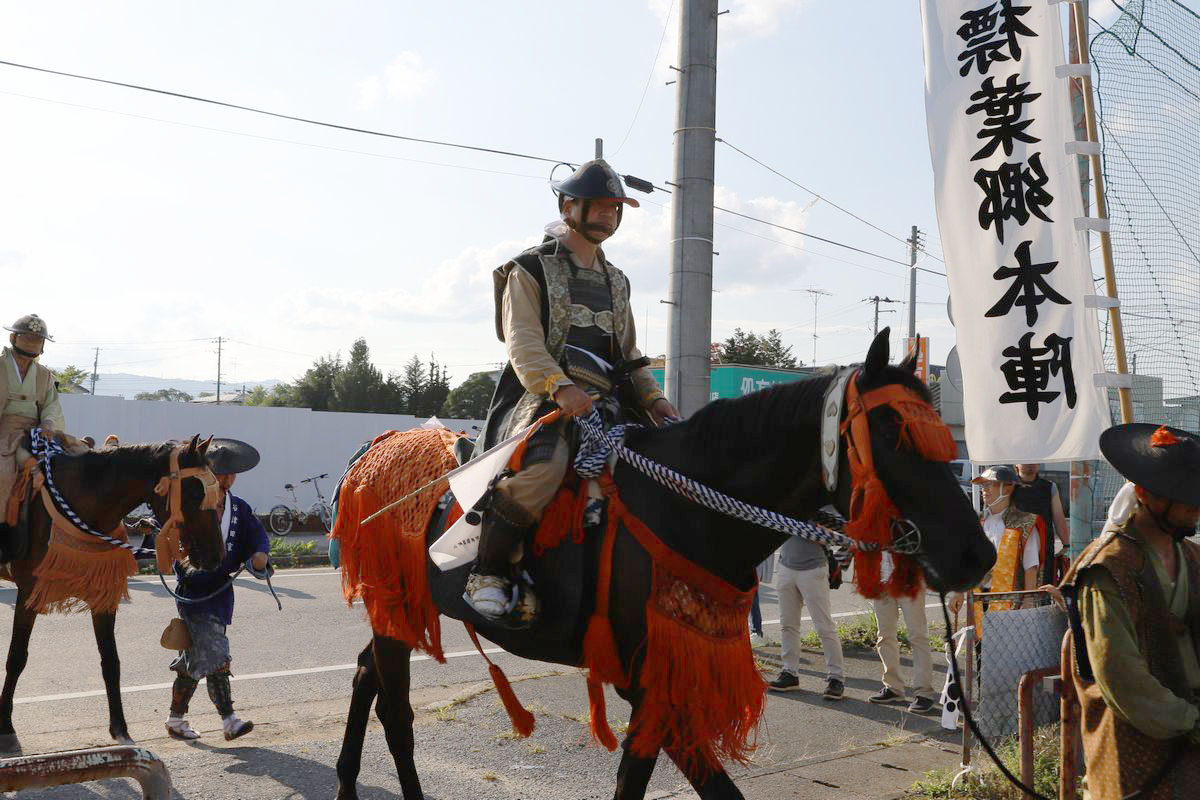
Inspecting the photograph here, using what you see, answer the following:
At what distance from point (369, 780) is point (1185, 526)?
4.14 metres

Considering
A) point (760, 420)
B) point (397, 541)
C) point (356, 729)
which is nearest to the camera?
point (760, 420)

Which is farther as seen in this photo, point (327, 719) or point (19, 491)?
point (327, 719)

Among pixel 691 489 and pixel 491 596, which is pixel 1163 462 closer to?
pixel 691 489

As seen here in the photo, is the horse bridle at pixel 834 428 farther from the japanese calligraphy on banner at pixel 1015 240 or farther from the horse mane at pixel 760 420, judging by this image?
the japanese calligraphy on banner at pixel 1015 240

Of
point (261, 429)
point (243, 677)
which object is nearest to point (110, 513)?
point (243, 677)

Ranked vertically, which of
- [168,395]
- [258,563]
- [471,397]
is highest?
[168,395]

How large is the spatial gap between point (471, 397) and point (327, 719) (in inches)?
1888

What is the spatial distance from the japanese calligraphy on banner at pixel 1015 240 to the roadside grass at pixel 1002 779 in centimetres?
159

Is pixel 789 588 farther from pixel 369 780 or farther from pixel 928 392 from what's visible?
pixel 928 392

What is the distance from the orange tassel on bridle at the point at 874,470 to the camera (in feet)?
9.45

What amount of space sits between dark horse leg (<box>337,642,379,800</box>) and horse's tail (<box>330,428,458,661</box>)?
33cm

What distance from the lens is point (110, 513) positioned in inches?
241

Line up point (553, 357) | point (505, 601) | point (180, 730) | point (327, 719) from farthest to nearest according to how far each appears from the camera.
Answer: point (327, 719), point (180, 730), point (553, 357), point (505, 601)

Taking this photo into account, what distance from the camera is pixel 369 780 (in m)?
5.18
